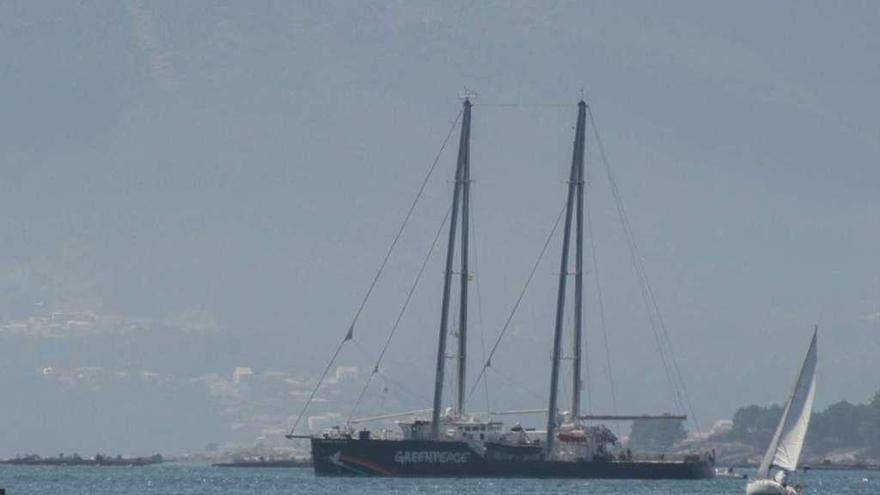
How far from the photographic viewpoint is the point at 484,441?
598ft

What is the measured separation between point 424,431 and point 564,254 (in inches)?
609

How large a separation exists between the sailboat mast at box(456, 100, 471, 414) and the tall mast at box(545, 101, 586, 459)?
20.4 ft

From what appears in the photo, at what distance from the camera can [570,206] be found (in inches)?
7328

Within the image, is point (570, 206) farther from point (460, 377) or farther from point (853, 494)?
point (853, 494)

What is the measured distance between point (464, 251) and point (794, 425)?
44220 millimetres

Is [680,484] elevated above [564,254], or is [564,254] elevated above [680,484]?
[564,254]

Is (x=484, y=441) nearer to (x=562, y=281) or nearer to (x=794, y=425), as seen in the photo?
(x=562, y=281)

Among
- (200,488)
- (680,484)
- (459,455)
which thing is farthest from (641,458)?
(200,488)

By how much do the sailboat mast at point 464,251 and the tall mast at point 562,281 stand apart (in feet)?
20.4

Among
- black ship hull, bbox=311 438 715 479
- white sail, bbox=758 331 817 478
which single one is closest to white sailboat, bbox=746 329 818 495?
white sail, bbox=758 331 817 478

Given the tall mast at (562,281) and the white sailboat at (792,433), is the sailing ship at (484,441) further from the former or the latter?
the white sailboat at (792,433)

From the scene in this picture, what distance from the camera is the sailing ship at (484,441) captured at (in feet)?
593

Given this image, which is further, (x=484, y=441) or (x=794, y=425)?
(x=484, y=441)

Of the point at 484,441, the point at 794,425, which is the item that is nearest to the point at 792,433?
the point at 794,425
